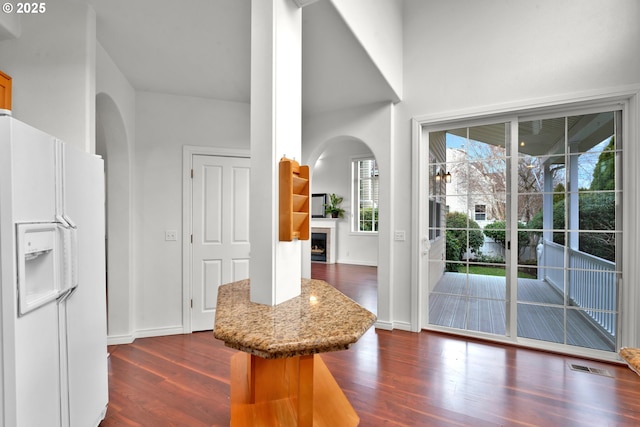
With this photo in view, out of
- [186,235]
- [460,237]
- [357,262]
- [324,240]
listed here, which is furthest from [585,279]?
[324,240]

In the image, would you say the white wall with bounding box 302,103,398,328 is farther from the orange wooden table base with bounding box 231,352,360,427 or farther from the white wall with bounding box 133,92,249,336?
the orange wooden table base with bounding box 231,352,360,427

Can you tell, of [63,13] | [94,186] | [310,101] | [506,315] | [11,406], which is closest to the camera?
[11,406]

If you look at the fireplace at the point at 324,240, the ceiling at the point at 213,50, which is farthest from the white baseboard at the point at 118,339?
the fireplace at the point at 324,240

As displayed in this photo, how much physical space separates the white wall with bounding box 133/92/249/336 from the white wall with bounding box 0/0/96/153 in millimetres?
1288

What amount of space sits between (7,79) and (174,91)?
1572 mm

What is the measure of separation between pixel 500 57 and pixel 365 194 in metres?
4.88

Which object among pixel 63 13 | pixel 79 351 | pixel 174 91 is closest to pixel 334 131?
pixel 174 91

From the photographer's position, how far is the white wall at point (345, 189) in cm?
752

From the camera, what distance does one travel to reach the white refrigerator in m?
1.10

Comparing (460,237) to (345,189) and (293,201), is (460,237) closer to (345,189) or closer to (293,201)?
(293,201)

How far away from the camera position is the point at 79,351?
1.53m

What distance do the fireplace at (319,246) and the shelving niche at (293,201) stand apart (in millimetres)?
6271

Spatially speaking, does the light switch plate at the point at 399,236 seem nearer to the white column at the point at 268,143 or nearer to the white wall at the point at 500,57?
the white wall at the point at 500,57

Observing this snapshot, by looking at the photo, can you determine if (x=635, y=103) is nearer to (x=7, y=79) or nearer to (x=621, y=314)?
(x=621, y=314)
